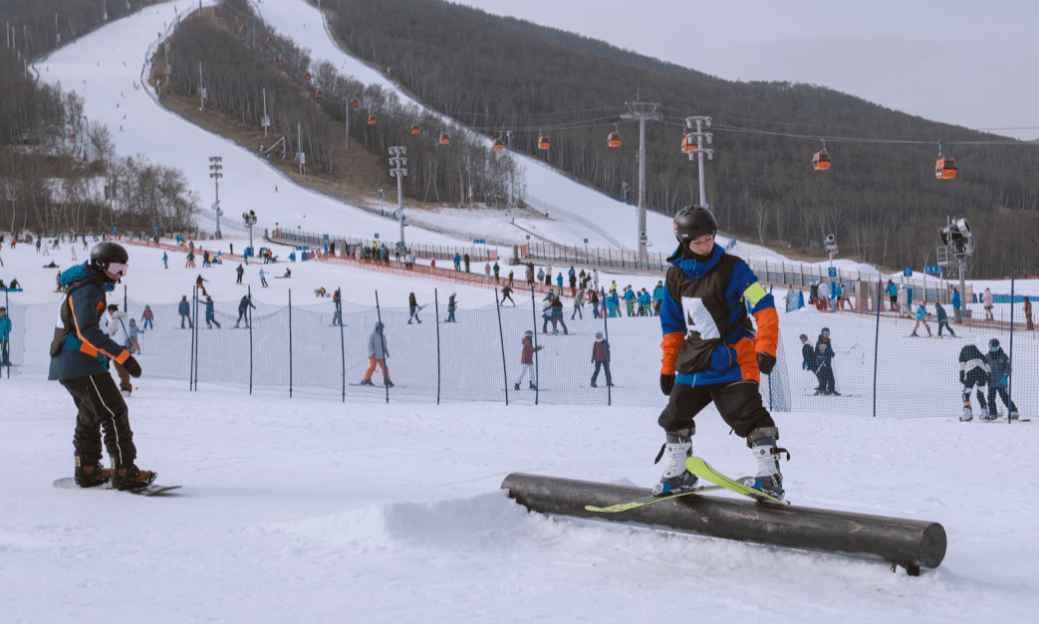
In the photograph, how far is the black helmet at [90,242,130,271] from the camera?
5.50 m

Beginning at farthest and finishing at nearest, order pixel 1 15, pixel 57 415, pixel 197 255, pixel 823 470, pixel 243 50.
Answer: pixel 1 15 → pixel 243 50 → pixel 197 255 → pixel 57 415 → pixel 823 470

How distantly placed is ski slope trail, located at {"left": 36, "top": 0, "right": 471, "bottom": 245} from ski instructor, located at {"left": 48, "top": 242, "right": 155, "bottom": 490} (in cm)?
6235

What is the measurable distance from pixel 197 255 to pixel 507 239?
3670 cm

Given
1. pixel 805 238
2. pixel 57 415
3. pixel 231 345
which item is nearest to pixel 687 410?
pixel 57 415

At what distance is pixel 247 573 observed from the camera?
12.5 feet

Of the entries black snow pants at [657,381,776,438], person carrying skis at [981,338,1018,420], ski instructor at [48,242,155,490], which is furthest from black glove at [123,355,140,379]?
person carrying skis at [981,338,1018,420]

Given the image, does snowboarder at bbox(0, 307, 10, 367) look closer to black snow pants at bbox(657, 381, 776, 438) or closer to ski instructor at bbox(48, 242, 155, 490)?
ski instructor at bbox(48, 242, 155, 490)

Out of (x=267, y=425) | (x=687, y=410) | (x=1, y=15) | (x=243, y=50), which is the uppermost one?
(x=1, y=15)

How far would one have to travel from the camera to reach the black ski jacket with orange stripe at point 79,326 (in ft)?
17.8

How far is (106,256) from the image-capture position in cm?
553

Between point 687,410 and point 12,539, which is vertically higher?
point 687,410

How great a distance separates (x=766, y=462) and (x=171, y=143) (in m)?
107

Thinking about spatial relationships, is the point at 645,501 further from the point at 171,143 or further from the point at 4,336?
the point at 171,143

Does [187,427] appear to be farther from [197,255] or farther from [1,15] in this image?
[1,15]
